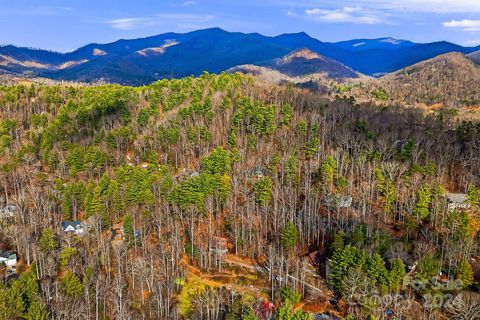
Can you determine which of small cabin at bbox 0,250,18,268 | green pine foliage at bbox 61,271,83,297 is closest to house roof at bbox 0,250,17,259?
small cabin at bbox 0,250,18,268

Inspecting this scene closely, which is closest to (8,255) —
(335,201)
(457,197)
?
(335,201)

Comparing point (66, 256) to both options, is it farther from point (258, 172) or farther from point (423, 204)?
point (423, 204)

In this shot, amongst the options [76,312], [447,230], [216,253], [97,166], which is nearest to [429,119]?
[447,230]

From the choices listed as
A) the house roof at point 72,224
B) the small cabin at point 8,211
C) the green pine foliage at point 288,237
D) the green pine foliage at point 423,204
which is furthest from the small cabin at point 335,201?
the small cabin at point 8,211

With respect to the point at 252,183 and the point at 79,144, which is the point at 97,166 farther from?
the point at 252,183

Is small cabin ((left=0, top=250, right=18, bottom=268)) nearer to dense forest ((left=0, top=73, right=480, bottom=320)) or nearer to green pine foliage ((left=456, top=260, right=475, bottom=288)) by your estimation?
dense forest ((left=0, top=73, right=480, bottom=320))

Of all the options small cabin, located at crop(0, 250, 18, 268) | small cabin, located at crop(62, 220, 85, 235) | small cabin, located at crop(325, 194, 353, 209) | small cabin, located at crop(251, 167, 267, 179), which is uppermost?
small cabin, located at crop(251, 167, 267, 179)

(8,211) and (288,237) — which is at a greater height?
(288,237)

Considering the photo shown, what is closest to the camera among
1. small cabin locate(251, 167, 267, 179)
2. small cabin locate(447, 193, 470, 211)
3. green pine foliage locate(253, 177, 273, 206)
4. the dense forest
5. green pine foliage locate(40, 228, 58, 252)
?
the dense forest
